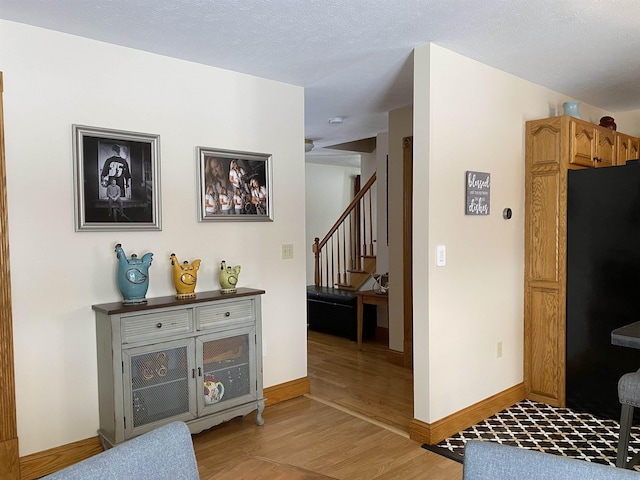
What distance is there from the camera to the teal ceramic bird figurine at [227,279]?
318cm

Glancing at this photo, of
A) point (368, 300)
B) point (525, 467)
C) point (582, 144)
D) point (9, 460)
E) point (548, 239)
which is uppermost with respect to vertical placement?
point (582, 144)

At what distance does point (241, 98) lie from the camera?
3416mm

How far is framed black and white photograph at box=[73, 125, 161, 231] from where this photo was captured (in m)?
2.72

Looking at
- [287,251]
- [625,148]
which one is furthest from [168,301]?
[625,148]

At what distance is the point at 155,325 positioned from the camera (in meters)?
2.75

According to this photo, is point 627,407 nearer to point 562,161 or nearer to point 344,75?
point 562,161

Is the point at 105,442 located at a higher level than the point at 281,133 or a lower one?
lower

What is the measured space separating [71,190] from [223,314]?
3.71 ft

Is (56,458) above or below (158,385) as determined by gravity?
below

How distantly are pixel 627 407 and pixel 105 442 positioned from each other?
8.86 feet

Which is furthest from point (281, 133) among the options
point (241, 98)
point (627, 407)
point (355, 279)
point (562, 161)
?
point (355, 279)

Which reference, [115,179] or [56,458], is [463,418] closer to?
[56,458]

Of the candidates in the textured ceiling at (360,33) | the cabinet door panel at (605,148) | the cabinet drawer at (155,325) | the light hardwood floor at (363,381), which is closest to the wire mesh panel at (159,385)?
the cabinet drawer at (155,325)

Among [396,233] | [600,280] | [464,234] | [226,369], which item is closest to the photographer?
[226,369]
